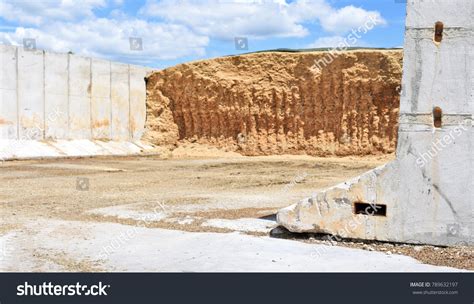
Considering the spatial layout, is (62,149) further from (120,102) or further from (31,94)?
(120,102)

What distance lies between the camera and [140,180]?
13.5 m

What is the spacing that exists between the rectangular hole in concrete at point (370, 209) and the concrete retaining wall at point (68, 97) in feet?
47.8

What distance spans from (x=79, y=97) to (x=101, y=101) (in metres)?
1.21

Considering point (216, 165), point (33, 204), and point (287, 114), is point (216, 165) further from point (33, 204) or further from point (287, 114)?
point (33, 204)

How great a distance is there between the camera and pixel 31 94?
1917cm

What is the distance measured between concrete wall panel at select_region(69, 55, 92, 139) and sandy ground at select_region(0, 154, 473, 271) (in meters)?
7.15

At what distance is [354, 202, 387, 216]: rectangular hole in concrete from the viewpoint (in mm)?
6230

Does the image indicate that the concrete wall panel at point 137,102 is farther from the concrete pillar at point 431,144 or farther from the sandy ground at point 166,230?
the concrete pillar at point 431,144

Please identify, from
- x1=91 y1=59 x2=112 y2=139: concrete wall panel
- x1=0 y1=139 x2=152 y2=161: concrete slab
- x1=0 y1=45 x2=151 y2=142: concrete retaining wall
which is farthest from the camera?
x1=91 y1=59 x2=112 y2=139: concrete wall panel

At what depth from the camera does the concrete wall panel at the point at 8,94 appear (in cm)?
1811

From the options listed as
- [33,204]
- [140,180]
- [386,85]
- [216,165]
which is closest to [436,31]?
[33,204]
